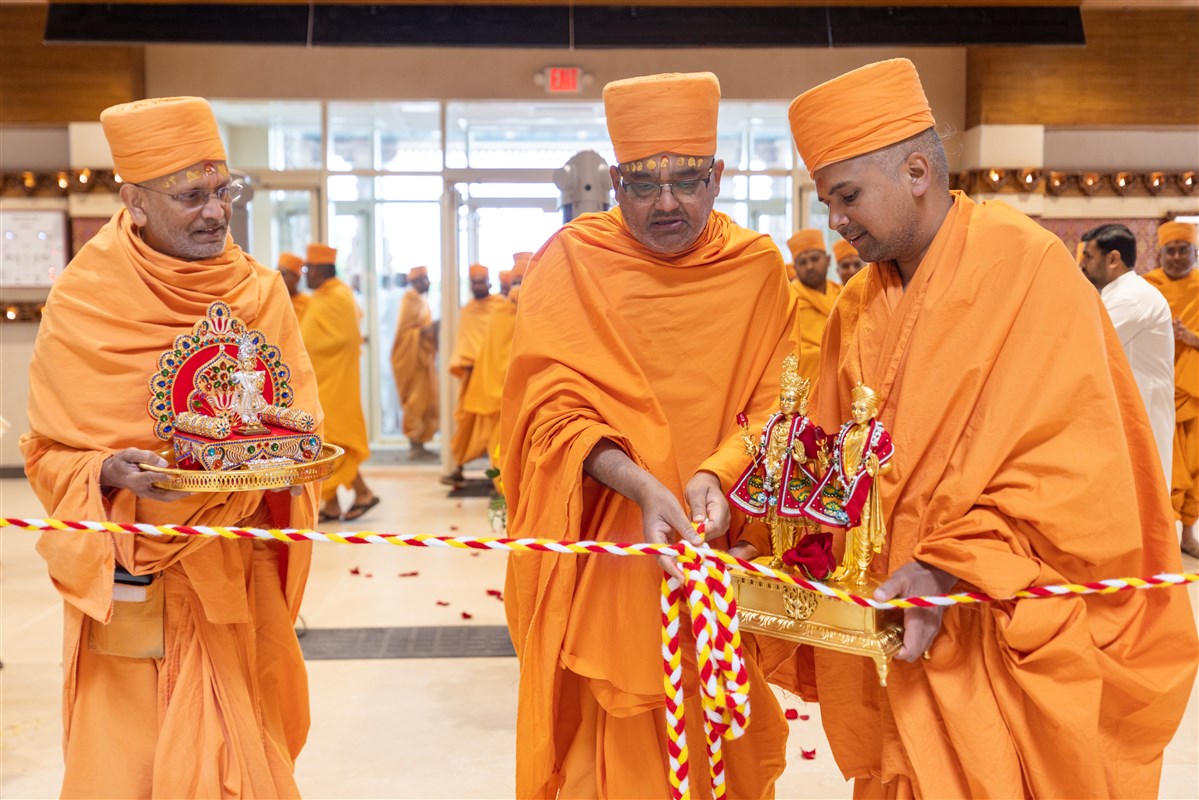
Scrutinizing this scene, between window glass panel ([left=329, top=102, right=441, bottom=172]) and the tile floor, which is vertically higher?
window glass panel ([left=329, top=102, right=441, bottom=172])

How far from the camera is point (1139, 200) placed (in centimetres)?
1075

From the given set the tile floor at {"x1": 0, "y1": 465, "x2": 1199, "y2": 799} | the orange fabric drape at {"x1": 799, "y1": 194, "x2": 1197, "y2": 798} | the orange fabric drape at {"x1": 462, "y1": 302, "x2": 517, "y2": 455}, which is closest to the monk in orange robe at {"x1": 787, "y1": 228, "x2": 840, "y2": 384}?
the tile floor at {"x1": 0, "y1": 465, "x2": 1199, "y2": 799}

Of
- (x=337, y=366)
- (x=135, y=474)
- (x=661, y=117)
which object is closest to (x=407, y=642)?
(x=135, y=474)

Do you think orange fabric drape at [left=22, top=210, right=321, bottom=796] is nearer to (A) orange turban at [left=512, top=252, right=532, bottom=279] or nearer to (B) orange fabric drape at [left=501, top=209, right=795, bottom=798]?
(B) orange fabric drape at [left=501, top=209, right=795, bottom=798]

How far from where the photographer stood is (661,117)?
8.52 feet

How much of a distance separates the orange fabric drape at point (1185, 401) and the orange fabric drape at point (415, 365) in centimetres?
708

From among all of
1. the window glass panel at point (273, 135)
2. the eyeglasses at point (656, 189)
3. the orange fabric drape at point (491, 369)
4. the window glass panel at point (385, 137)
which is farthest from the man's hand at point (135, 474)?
the window glass panel at point (273, 135)

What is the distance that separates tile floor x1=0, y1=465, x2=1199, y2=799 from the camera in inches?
157

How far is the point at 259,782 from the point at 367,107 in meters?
9.07

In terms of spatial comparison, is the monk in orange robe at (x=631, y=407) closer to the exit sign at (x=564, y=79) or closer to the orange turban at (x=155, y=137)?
the orange turban at (x=155, y=137)

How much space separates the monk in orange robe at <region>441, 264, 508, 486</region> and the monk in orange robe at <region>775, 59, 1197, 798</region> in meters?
8.38

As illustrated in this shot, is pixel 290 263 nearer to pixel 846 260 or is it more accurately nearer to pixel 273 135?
pixel 273 135

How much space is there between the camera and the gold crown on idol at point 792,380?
7.17 ft

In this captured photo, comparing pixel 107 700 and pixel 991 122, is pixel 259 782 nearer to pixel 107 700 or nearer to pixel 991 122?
pixel 107 700
